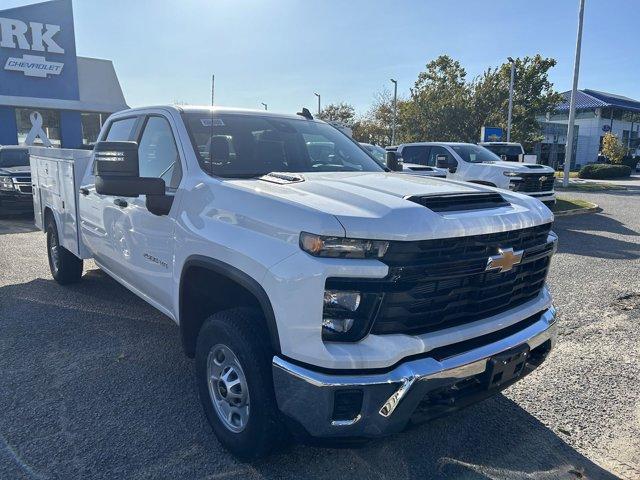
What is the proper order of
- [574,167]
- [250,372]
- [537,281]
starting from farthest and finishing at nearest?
[574,167] → [537,281] → [250,372]

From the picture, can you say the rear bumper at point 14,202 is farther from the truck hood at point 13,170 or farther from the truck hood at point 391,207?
the truck hood at point 391,207

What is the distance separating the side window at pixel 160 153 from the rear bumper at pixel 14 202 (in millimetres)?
9394

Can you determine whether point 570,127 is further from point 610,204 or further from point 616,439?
point 616,439

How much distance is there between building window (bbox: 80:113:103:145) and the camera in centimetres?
2378

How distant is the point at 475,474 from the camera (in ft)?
9.01

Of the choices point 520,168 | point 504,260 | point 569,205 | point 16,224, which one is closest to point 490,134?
point 569,205

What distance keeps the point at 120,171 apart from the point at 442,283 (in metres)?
1.97

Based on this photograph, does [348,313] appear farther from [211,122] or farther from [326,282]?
[211,122]

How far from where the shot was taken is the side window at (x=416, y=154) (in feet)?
42.1

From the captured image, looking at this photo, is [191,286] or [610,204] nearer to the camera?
[191,286]

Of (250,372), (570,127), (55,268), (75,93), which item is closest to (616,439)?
(250,372)

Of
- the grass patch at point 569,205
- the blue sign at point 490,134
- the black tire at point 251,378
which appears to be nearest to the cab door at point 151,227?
the black tire at point 251,378

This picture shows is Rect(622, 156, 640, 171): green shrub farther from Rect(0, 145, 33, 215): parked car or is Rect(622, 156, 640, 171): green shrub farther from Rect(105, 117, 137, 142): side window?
Rect(105, 117, 137, 142): side window

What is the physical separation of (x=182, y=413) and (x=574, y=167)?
57346 mm
